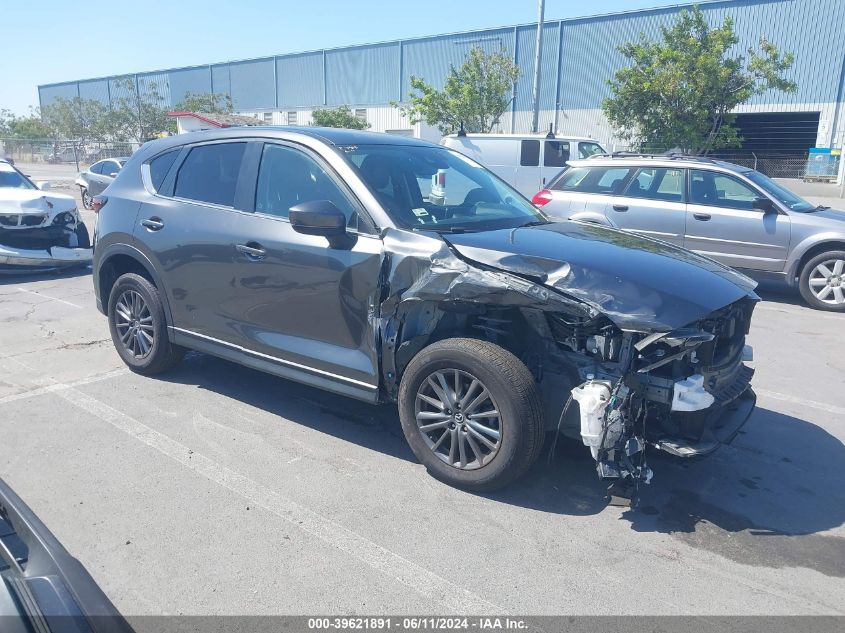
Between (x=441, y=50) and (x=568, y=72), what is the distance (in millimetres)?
8420

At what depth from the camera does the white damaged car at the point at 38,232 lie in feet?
31.3

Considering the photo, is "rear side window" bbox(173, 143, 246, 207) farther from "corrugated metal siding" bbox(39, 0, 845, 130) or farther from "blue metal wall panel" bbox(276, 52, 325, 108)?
"blue metal wall panel" bbox(276, 52, 325, 108)

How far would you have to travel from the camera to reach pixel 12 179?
1080 centimetres

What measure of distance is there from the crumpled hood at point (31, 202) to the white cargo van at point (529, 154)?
9954 millimetres

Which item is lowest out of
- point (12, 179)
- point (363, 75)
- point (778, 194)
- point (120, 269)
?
point (120, 269)

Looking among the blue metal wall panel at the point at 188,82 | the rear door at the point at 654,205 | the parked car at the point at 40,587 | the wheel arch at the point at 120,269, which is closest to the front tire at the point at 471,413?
the parked car at the point at 40,587

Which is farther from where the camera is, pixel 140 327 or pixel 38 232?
pixel 38 232

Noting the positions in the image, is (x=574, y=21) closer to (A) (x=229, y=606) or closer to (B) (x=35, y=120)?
(A) (x=229, y=606)

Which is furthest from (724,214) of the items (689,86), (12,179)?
(689,86)

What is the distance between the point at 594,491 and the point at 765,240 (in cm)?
635

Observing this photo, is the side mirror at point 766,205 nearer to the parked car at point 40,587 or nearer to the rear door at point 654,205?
the rear door at point 654,205

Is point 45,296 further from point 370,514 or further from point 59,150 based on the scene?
point 59,150

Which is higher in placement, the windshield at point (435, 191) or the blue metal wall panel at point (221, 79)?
the blue metal wall panel at point (221, 79)

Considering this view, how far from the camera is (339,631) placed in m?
2.86
